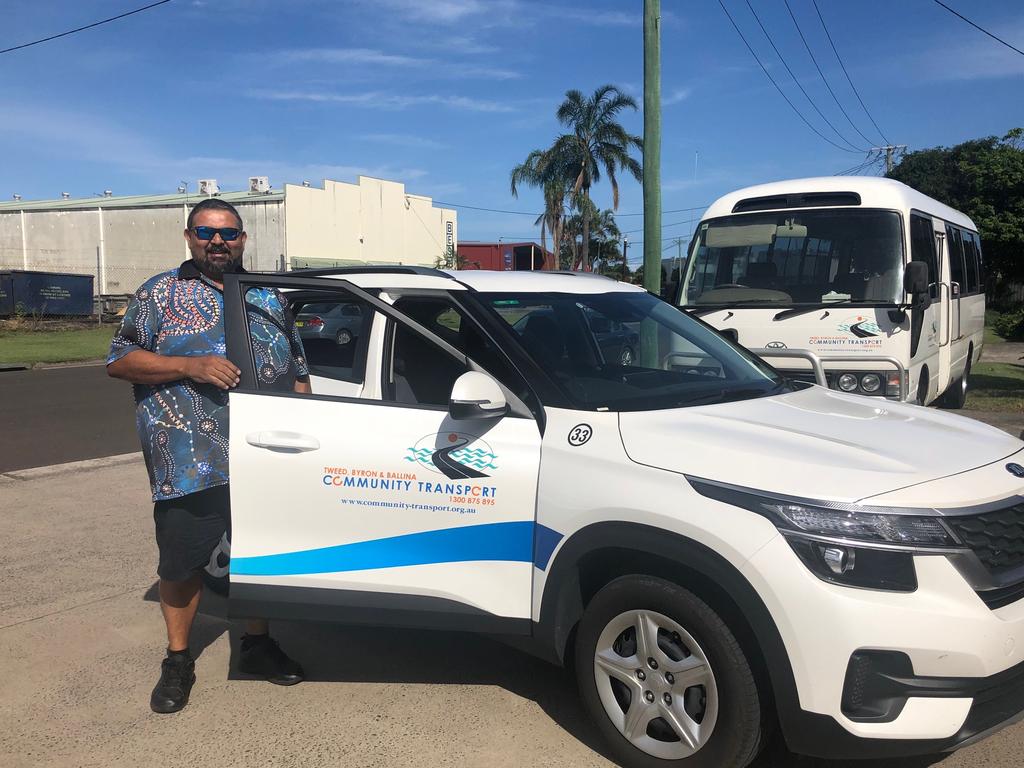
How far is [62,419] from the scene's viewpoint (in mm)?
10859

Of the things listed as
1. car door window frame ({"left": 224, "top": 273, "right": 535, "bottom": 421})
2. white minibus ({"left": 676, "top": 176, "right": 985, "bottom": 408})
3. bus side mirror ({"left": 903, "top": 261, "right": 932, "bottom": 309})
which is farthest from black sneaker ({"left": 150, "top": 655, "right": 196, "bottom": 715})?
bus side mirror ({"left": 903, "top": 261, "right": 932, "bottom": 309})

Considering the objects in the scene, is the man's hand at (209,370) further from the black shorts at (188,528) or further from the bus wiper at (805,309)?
the bus wiper at (805,309)

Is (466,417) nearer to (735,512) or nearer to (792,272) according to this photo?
(735,512)

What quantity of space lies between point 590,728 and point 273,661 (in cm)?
141

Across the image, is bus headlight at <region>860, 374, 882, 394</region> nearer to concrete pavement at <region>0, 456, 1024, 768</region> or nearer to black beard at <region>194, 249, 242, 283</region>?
concrete pavement at <region>0, 456, 1024, 768</region>

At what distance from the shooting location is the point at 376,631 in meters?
4.47

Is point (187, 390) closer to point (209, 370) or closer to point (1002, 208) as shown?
point (209, 370)

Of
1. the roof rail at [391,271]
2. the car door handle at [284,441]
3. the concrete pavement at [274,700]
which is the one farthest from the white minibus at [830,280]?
the car door handle at [284,441]

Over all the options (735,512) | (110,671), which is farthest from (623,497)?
(110,671)

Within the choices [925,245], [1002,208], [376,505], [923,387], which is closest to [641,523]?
[376,505]

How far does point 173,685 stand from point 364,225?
166ft

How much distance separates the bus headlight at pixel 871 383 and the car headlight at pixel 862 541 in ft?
15.7

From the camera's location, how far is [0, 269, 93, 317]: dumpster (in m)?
25.2

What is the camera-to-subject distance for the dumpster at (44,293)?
992 inches
